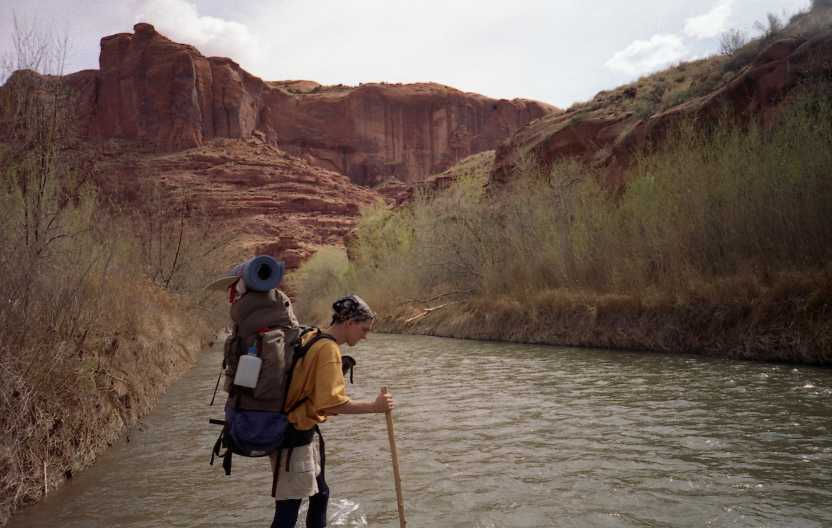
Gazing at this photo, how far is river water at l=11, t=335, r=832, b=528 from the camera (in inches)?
175

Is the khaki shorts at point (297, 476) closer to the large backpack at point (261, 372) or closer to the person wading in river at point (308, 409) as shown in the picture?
the person wading in river at point (308, 409)

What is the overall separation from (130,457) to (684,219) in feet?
44.3

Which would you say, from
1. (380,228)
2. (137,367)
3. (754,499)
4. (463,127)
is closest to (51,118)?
(137,367)

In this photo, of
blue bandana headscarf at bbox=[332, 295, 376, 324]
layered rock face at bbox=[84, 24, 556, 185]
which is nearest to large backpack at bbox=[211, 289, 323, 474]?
blue bandana headscarf at bbox=[332, 295, 376, 324]

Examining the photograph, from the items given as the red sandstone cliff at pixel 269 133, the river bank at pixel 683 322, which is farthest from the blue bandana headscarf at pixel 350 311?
the red sandstone cliff at pixel 269 133

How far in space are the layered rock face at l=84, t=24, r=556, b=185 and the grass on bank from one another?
160 feet

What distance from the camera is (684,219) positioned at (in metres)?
14.5

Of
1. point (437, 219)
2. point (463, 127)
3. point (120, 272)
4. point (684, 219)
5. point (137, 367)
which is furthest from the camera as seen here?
point (463, 127)

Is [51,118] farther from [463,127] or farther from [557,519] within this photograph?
[463,127]

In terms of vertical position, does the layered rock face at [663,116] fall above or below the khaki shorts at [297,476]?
above

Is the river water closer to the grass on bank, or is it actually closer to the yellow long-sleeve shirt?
the yellow long-sleeve shirt

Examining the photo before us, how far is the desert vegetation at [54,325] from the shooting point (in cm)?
457

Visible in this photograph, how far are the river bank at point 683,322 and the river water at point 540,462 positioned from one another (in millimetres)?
855

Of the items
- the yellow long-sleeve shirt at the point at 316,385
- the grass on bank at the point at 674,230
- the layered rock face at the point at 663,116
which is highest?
the layered rock face at the point at 663,116
